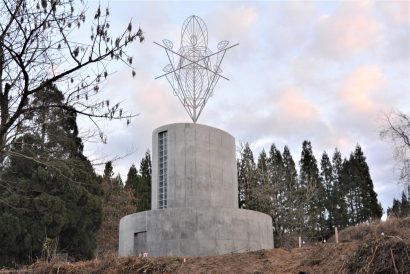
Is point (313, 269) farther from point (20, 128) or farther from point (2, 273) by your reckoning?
point (2, 273)

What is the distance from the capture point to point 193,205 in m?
17.0

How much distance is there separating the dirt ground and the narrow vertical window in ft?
20.8

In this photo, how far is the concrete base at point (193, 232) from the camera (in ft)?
51.9

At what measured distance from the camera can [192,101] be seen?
65.7ft

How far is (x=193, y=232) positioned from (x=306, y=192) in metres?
22.1

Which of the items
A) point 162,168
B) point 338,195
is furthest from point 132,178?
point 162,168

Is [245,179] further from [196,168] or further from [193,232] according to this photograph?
[193,232]

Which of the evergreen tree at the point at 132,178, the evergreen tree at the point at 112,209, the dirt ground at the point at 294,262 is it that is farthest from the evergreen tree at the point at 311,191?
the dirt ground at the point at 294,262

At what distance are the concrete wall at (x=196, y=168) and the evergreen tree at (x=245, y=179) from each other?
15664mm

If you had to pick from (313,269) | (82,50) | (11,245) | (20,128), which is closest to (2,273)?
(20,128)

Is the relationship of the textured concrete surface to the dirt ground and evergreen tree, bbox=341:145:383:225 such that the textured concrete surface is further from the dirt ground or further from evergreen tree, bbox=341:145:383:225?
evergreen tree, bbox=341:145:383:225

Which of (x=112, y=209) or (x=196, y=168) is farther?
(x=112, y=209)

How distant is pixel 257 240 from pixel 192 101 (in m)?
6.27

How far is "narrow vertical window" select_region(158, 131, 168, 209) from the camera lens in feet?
58.2
